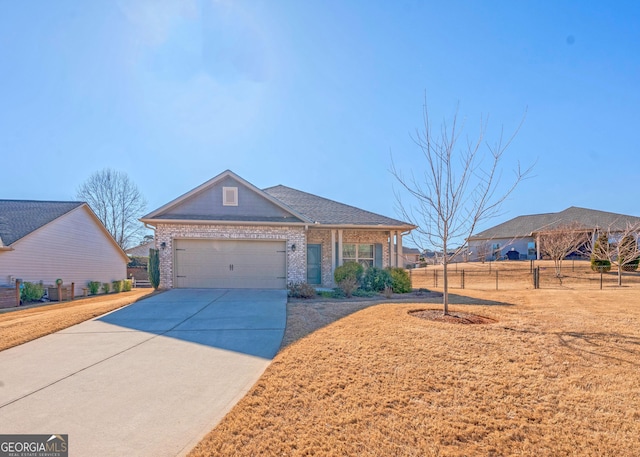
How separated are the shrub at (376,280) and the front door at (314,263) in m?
2.56

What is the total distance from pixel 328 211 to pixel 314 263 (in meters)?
2.75

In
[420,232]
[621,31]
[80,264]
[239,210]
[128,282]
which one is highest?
[621,31]

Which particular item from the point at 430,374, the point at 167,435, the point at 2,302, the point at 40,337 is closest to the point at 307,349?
the point at 430,374

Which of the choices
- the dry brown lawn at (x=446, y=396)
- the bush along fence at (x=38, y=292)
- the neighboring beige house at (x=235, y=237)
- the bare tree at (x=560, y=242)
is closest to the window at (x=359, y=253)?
the neighboring beige house at (x=235, y=237)

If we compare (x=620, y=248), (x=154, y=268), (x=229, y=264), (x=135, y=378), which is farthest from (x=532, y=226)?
(x=135, y=378)

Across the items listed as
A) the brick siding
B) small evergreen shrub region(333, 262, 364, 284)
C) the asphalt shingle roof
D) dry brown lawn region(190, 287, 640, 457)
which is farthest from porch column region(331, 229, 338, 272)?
the asphalt shingle roof

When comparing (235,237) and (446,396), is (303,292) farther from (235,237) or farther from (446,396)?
(446,396)

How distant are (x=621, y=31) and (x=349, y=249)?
38.2ft

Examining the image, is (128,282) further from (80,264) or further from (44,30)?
(44,30)

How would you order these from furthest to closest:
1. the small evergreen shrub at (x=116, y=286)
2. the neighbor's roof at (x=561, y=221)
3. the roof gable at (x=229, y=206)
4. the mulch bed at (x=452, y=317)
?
1. the neighbor's roof at (x=561, y=221)
2. the small evergreen shrub at (x=116, y=286)
3. the roof gable at (x=229, y=206)
4. the mulch bed at (x=452, y=317)

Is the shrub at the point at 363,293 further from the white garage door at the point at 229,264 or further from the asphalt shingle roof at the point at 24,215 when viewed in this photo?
the asphalt shingle roof at the point at 24,215

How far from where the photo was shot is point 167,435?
2846mm

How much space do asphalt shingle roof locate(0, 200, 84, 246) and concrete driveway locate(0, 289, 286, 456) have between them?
1198 cm

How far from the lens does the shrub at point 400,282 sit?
12.4 m
